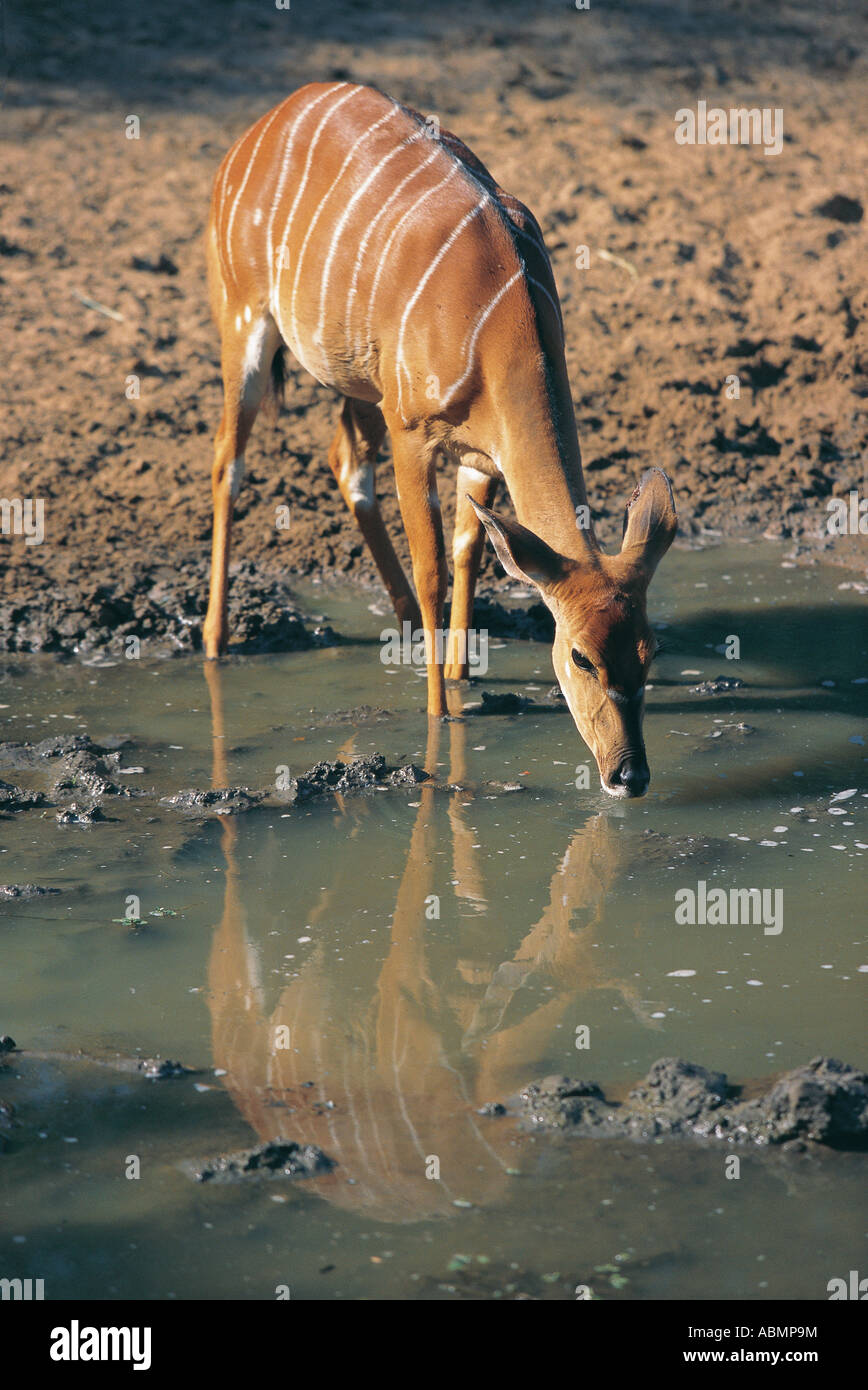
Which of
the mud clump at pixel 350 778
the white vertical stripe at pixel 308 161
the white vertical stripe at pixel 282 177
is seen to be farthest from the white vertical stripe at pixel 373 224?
the mud clump at pixel 350 778

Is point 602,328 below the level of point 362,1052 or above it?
above

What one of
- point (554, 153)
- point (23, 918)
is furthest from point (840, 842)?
point (554, 153)

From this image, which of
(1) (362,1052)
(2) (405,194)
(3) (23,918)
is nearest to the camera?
(1) (362,1052)

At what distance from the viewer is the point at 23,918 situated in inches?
165

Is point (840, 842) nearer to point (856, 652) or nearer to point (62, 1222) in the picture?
point (856, 652)

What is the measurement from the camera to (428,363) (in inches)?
213

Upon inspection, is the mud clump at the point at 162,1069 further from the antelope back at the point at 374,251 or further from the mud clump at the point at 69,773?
the antelope back at the point at 374,251

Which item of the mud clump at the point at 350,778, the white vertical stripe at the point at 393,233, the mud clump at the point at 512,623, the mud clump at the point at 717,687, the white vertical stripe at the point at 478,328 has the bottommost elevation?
the mud clump at the point at 350,778

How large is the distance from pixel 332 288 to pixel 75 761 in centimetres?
213

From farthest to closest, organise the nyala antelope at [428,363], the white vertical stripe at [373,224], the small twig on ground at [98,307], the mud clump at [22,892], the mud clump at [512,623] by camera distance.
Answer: the small twig on ground at [98,307], the mud clump at [512,623], the white vertical stripe at [373,224], the nyala antelope at [428,363], the mud clump at [22,892]

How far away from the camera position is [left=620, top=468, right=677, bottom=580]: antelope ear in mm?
4848

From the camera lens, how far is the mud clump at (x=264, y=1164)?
3055mm

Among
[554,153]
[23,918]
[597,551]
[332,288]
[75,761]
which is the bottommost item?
[23,918]

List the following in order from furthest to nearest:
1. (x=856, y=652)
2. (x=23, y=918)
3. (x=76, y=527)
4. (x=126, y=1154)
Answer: (x=76, y=527)
(x=856, y=652)
(x=23, y=918)
(x=126, y=1154)
